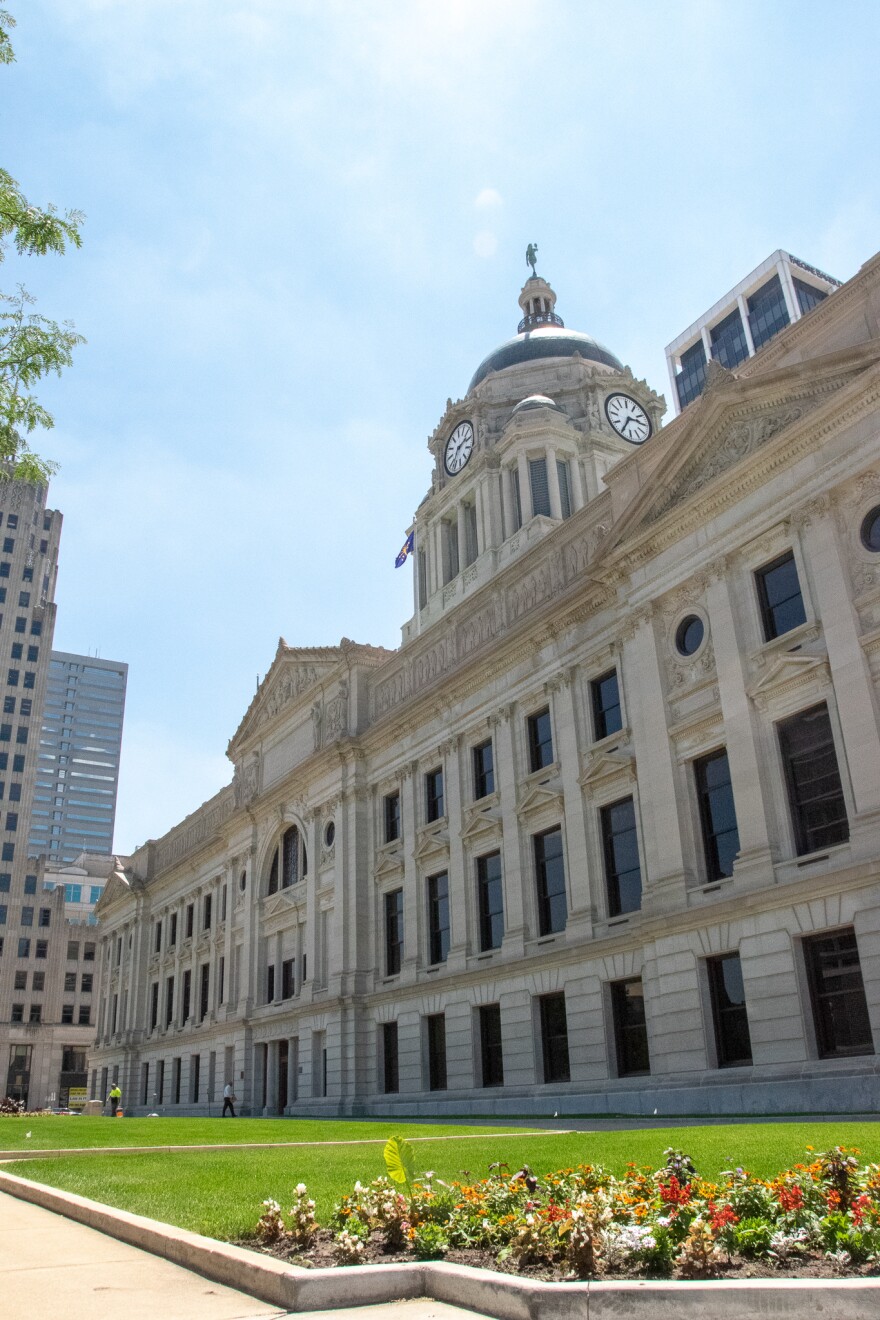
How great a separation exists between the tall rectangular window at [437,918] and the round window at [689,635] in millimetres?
15421

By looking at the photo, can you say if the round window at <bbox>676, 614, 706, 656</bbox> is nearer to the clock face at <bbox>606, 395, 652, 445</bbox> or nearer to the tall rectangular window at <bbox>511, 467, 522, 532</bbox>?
the tall rectangular window at <bbox>511, 467, 522, 532</bbox>

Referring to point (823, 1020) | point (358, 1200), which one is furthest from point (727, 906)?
point (358, 1200)

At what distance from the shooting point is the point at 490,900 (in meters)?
38.8

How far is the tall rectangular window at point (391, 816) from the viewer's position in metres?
46.6

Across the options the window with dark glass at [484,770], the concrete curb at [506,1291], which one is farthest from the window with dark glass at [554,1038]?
the concrete curb at [506,1291]

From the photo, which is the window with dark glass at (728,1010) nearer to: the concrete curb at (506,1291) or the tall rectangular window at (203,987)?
the concrete curb at (506,1291)

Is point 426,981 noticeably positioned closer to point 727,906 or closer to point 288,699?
point 727,906

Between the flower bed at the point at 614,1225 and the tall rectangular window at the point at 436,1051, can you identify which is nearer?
the flower bed at the point at 614,1225

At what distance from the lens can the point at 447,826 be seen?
41.6m

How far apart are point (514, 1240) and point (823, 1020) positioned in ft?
A: 62.5

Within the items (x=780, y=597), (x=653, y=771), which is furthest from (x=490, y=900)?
(x=780, y=597)

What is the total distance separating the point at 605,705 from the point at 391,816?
15.8 meters

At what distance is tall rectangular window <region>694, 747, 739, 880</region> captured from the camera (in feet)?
93.9

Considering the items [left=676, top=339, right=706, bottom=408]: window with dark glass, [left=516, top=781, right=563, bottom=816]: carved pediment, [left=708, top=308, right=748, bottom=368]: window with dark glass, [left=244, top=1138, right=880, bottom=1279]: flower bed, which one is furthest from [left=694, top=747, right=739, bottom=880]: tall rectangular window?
[left=676, top=339, right=706, bottom=408]: window with dark glass
